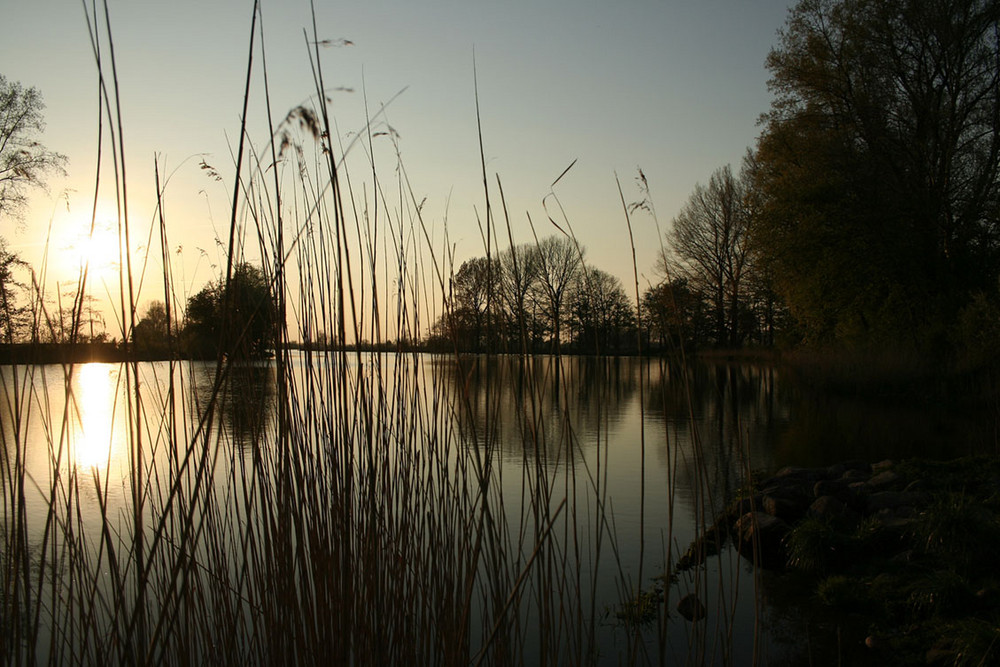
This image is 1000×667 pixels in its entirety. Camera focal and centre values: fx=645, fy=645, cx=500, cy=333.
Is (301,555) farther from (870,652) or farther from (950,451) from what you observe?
(950,451)

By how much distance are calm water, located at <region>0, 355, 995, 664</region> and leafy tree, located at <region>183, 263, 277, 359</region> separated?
11 centimetres

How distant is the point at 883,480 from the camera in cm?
459

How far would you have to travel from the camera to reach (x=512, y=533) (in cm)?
412

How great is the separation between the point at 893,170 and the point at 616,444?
8218mm

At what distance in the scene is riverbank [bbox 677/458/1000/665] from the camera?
2.62 metres

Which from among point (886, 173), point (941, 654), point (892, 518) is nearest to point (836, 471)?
point (892, 518)

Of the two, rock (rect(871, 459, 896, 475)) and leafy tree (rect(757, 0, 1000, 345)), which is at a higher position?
leafy tree (rect(757, 0, 1000, 345))

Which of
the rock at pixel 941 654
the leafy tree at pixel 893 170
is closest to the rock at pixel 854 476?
the rock at pixel 941 654

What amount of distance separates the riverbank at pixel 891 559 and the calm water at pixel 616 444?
0.20m

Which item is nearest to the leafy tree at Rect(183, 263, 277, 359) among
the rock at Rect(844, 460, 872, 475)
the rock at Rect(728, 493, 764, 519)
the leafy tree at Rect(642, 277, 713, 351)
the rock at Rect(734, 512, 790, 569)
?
the leafy tree at Rect(642, 277, 713, 351)

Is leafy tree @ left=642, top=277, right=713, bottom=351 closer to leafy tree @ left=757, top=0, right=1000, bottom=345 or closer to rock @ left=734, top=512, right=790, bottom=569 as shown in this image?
rock @ left=734, top=512, right=790, bottom=569

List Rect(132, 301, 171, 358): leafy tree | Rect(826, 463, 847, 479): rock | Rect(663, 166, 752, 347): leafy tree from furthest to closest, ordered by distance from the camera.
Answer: Rect(663, 166, 752, 347): leafy tree → Rect(826, 463, 847, 479): rock → Rect(132, 301, 171, 358): leafy tree

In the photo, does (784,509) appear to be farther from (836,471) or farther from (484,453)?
(484,453)

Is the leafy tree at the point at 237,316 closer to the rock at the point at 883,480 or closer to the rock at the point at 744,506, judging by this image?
the rock at the point at 744,506
